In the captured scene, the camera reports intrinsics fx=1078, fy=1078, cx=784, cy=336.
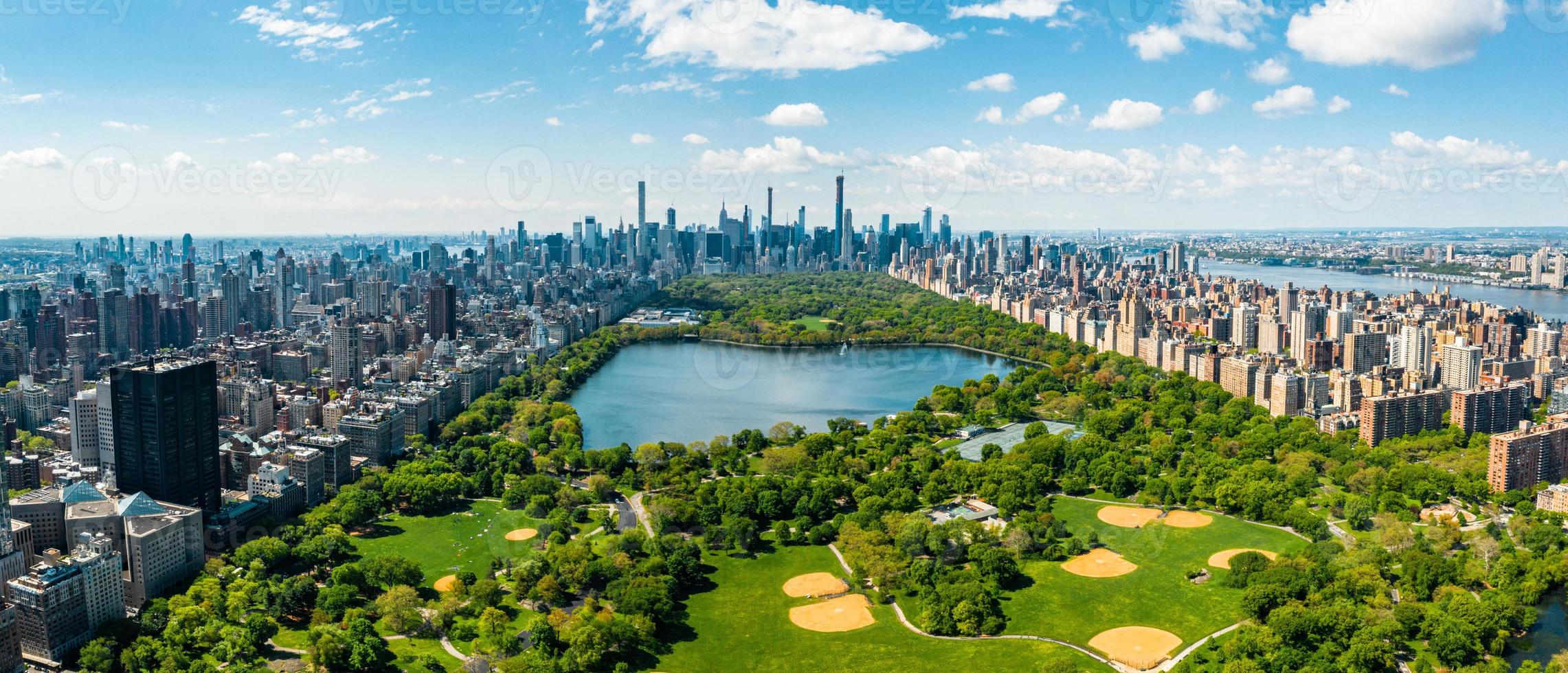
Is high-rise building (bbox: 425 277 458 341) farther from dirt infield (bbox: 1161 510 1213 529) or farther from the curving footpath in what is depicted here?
the curving footpath

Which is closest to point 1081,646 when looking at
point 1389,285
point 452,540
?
point 452,540

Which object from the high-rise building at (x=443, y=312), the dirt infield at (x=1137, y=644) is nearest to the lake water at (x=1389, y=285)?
the dirt infield at (x=1137, y=644)

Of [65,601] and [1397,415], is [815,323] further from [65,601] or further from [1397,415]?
[65,601]

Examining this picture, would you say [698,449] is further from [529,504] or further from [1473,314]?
[1473,314]

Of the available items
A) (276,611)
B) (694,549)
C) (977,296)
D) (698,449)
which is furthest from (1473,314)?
(276,611)

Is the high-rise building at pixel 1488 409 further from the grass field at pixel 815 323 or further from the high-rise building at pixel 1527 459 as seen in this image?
the grass field at pixel 815 323

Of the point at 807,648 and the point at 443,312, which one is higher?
the point at 443,312
